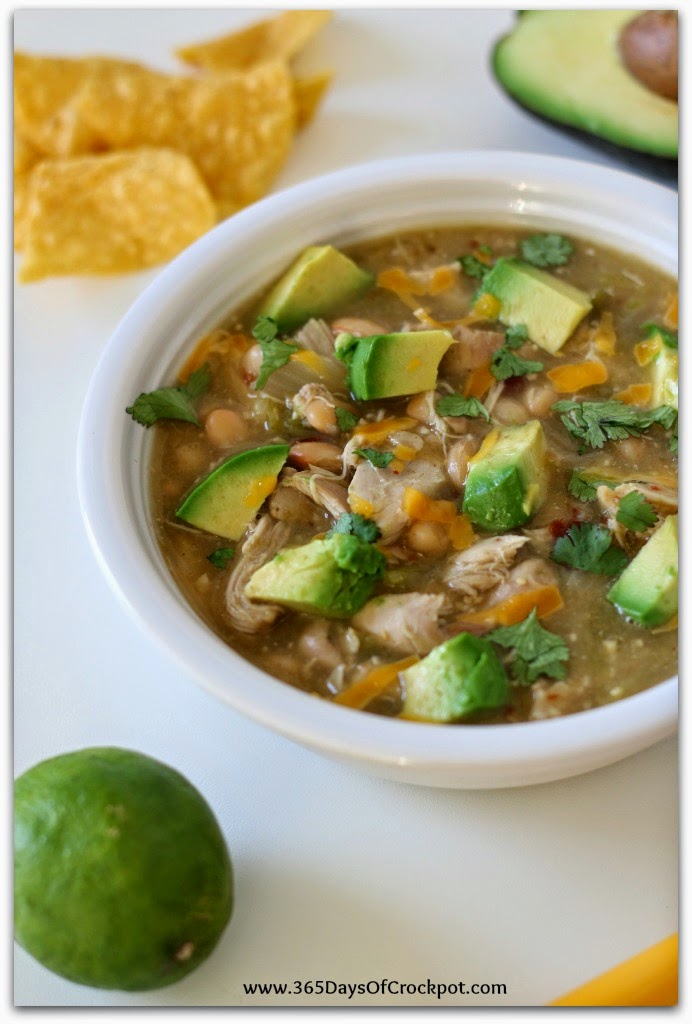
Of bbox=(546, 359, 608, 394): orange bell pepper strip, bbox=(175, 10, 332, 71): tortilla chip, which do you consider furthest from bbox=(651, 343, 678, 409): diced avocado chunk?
bbox=(175, 10, 332, 71): tortilla chip

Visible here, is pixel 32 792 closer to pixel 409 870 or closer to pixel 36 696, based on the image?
pixel 36 696

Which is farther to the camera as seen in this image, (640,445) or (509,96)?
(509,96)

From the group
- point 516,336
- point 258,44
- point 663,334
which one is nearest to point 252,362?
point 516,336

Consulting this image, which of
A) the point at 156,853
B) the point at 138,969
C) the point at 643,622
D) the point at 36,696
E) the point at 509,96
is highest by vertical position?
the point at 509,96

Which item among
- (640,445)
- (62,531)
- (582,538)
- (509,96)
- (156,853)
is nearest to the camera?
(156,853)

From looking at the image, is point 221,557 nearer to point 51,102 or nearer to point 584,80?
point 51,102

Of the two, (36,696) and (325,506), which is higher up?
(325,506)

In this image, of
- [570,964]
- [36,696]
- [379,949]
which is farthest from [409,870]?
[36,696]
